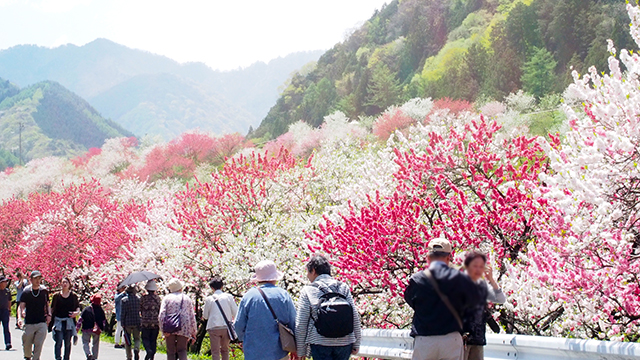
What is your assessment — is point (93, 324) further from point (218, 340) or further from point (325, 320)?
point (325, 320)

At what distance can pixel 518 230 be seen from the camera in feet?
32.0

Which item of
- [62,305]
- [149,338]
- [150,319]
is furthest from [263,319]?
[62,305]

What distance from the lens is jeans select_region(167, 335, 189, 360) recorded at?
1093cm

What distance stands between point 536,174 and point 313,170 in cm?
1088

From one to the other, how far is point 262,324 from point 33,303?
23.0 feet

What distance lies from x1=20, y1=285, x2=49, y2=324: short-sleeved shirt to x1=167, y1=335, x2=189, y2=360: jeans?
2.90 meters

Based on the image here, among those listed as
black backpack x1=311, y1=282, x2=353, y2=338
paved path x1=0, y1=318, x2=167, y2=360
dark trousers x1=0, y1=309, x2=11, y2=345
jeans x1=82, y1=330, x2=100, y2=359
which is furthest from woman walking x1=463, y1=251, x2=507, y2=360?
dark trousers x1=0, y1=309, x2=11, y2=345

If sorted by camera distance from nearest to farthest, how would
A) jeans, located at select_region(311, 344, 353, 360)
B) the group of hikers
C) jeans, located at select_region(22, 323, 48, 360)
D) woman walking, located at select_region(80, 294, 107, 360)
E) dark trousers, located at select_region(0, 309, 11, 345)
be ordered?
the group of hikers < jeans, located at select_region(311, 344, 353, 360) < jeans, located at select_region(22, 323, 48, 360) < woman walking, located at select_region(80, 294, 107, 360) < dark trousers, located at select_region(0, 309, 11, 345)

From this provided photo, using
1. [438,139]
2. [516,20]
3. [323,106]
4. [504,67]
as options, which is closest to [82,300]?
[438,139]

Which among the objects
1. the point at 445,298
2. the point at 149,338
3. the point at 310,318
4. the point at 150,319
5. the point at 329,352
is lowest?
the point at 149,338

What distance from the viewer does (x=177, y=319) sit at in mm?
10727

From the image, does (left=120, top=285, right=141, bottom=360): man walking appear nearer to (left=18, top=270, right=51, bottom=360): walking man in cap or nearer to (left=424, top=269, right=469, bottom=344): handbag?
(left=18, top=270, right=51, bottom=360): walking man in cap

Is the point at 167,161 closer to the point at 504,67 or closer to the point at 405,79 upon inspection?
the point at 504,67

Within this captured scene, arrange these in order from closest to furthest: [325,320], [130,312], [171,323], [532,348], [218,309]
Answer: [532,348], [325,320], [218,309], [171,323], [130,312]
